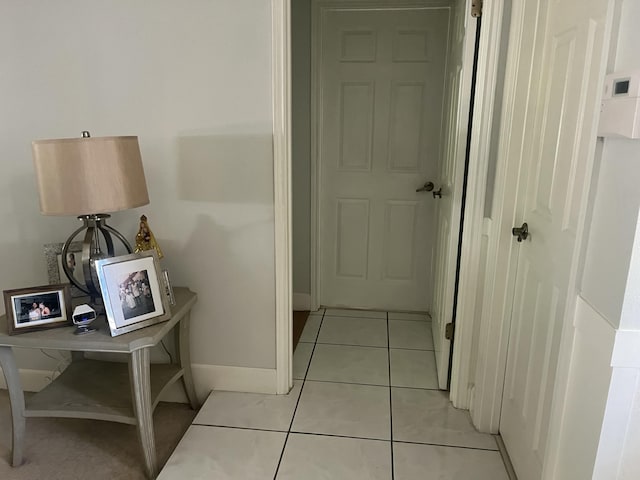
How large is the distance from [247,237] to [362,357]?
102 centimetres

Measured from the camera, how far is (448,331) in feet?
7.47

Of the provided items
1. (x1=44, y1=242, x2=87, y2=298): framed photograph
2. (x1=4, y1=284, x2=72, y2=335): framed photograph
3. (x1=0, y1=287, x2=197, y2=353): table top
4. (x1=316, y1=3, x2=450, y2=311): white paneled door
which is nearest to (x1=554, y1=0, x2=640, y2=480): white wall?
(x1=0, y1=287, x2=197, y2=353): table top

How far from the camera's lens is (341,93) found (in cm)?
305

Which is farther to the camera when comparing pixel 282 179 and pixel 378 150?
pixel 378 150

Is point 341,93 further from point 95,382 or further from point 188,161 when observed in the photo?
point 95,382

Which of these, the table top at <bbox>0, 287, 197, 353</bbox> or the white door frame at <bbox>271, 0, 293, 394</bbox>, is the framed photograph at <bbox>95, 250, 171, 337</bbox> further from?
the white door frame at <bbox>271, 0, 293, 394</bbox>

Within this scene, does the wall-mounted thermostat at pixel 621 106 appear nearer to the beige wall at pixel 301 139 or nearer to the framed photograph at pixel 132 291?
the framed photograph at pixel 132 291

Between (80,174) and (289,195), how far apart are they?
84cm

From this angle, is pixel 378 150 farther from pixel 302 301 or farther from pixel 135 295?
pixel 135 295

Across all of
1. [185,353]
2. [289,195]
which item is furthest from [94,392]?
[289,195]

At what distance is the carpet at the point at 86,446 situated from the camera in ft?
6.06

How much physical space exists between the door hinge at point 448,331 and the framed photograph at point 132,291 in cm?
128

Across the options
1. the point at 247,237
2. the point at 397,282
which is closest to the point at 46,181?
the point at 247,237

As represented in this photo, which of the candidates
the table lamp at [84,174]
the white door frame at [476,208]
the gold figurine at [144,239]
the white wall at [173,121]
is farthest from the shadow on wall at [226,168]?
the white door frame at [476,208]
